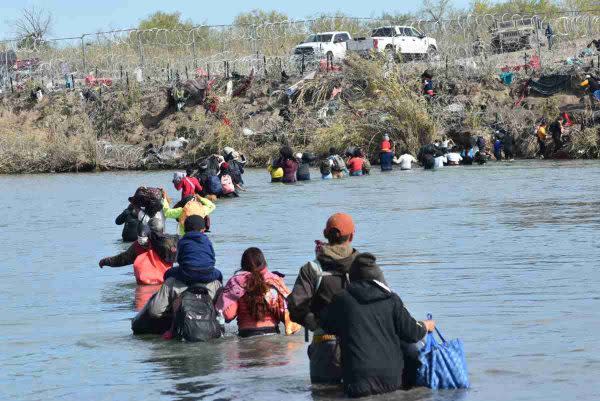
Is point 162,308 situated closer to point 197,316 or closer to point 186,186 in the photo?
point 197,316

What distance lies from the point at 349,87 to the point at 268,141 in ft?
13.2

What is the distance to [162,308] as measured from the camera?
12578 mm

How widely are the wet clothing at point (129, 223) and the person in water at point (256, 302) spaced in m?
8.15

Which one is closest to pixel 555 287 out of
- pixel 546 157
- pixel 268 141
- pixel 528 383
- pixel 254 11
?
pixel 528 383

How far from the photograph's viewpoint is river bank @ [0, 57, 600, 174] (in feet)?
160

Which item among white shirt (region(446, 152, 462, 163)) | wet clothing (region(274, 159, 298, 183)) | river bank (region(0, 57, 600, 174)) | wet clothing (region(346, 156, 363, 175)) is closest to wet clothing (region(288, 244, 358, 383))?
wet clothing (region(274, 159, 298, 183))

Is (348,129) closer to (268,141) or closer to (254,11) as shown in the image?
(268,141)

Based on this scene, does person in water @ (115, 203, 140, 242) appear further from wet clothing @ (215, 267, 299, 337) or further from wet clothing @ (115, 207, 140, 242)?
wet clothing @ (215, 267, 299, 337)

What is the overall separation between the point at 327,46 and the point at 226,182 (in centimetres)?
2801

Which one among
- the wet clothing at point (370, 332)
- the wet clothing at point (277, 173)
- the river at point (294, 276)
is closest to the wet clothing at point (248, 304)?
the river at point (294, 276)

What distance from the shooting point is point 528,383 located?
32.5 feet

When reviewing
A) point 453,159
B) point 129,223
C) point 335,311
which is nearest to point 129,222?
point 129,223

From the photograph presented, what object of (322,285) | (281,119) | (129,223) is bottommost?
(129,223)

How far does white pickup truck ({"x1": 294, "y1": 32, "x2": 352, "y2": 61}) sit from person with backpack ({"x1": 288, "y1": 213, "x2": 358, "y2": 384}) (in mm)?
48270
